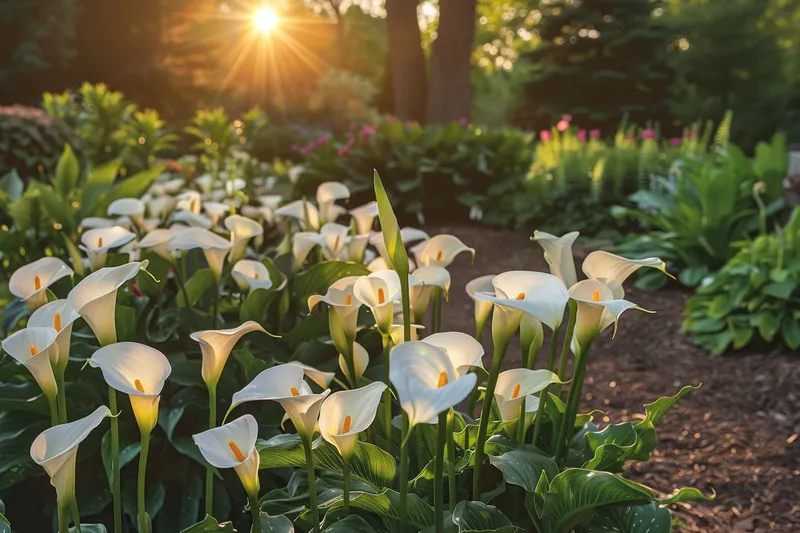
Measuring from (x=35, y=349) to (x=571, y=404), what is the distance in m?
1.02

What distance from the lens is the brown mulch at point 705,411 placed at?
250 cm

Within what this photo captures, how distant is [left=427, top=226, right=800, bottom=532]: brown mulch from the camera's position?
250cm

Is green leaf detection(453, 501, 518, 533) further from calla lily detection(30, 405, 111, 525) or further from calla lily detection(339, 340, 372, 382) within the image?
calla lily detection(30, 405, 111, 525)

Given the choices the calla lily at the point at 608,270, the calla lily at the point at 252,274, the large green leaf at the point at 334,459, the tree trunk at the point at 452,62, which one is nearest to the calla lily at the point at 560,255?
the calla lily at the point at 608,270

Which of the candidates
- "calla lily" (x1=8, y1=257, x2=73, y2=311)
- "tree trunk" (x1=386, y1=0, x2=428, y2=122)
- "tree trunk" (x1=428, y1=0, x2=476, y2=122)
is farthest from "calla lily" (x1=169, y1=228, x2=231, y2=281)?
"tree trunk" (x1=386, y1=0, x2=428, y2=122)

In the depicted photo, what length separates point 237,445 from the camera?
116 centimetres

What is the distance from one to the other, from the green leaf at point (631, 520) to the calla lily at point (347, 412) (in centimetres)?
57

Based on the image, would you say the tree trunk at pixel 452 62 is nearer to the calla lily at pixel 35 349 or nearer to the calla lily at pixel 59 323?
the calla lily at pixel 59 323

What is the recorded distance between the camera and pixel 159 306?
7.40 ft

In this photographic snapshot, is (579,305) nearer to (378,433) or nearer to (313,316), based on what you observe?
Answer: (378,433)

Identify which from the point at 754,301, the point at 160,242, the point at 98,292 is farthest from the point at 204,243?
the point at 754,301

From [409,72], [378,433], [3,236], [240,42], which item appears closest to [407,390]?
[378,433]

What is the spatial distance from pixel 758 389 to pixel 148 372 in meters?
3.21

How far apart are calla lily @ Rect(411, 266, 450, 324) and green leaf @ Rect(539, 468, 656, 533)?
503mm
